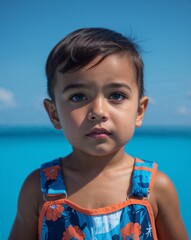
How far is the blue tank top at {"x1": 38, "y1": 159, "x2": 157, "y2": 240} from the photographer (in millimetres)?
999

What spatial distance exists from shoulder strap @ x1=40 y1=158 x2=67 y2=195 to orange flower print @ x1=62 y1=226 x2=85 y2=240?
12cm

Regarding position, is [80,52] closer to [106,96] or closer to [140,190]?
[106,96]

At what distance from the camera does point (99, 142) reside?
0.97 meters

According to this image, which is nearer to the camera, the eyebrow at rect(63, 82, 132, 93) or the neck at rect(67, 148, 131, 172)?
the eyebrow at rect(63, 82, 132, 93)

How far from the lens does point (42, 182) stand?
111 cm

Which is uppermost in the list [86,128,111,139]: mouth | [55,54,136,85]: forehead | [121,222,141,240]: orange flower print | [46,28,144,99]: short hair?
[46,28,144,99]: short hair

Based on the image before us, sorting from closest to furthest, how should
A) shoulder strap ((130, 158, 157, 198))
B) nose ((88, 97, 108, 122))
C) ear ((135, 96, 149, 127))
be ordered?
nose ((88, 97, 108, 122)) → shoulder strap ((130, 158, 157, 198)) → ear ((135, 96, 149, 127))

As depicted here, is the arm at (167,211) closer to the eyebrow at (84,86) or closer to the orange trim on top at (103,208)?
the orange trim on top at (103,208)

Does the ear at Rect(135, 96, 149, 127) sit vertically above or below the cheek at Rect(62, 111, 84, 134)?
above

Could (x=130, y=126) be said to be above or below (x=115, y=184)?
above

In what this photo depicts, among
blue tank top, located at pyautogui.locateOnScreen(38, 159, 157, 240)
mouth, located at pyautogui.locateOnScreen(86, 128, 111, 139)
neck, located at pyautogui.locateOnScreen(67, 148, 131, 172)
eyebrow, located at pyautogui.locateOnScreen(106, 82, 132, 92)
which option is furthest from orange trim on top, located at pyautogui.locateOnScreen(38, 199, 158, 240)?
eyebrow, located at pyautogui.locateOnScreen(106, 82, 132, 92)

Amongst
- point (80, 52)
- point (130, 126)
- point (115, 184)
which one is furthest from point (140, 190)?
point (80, 52)

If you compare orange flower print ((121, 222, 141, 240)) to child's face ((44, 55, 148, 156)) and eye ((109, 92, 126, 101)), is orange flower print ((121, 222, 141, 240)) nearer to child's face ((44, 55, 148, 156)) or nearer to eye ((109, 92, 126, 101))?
child's face ((44, 55, 148, 156))

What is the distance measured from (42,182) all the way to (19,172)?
11.7 ft
